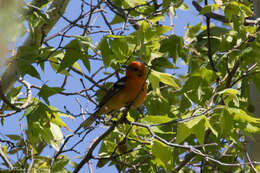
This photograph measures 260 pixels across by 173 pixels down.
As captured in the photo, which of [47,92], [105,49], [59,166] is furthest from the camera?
[59,166]

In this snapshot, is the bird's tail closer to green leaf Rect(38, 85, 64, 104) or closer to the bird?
the bird

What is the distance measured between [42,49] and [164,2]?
1685 millimetres

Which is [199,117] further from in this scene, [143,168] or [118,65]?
[143,168]

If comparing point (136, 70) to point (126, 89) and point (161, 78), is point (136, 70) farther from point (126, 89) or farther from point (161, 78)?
point (161, 78)

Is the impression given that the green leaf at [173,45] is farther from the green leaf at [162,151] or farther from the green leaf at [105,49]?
the green leaf at [162,151]

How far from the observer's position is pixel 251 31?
321 centimetres

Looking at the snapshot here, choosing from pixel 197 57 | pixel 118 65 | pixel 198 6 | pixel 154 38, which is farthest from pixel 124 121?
pixel 197 57

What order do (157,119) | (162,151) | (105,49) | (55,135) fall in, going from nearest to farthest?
(162,151)
(157,119)
(105,49)
(55,135)

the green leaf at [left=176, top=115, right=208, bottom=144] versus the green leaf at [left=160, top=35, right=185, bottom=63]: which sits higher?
the green leaf at [left=160, top=35, right=185, bottom=63]

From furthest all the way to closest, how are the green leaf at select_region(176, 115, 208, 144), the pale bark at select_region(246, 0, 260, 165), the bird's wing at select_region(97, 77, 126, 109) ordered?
1. the bird's wing at select_region(97, 77, 126, 109)
2. the pale bark at select_region(246, 0, 260, 165)
3. the green leaf at select_region(176, 115, 208, 144)

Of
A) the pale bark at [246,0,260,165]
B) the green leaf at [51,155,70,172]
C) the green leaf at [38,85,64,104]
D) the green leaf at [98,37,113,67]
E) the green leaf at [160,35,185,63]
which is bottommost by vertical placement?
the green leaf at [51,155,70,172]

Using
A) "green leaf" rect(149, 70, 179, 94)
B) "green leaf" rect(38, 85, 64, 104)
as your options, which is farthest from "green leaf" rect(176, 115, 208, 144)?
"green leaf" rect(38, 85, 64, 104)

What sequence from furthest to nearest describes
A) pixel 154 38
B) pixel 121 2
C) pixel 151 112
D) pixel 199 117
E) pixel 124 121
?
pixel 121 2, pixel 151 112, pixel 124 121, pixel 154 38, pixel 199 117

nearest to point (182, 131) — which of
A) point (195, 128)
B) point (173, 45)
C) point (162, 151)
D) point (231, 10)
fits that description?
point (195, 128)
